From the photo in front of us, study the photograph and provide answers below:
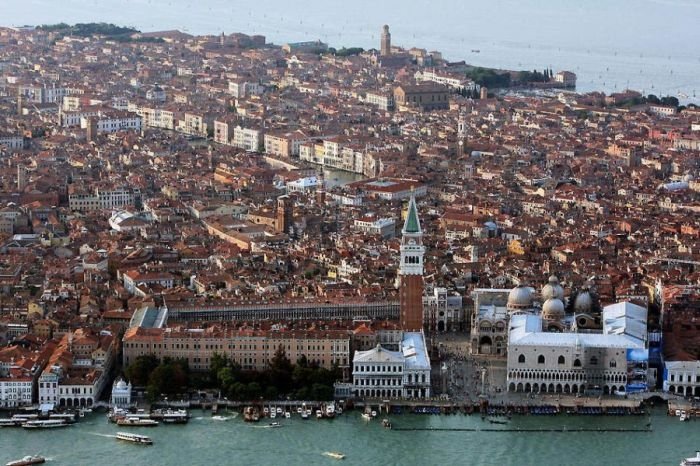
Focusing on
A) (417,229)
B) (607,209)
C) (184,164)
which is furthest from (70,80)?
(417,229)

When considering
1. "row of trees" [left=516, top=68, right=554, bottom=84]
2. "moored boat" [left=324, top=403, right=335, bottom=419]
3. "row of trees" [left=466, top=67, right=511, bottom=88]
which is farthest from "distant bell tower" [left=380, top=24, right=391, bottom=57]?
"moored boat" [left=324, top=403, right=335, bottom=419]

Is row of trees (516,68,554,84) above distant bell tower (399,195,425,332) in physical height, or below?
above

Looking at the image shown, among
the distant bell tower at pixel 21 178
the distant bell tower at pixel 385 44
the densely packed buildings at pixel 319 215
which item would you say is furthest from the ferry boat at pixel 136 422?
the distant bell tower at pixel 385 44

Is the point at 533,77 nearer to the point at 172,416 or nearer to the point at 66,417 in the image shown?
the point at 172,416

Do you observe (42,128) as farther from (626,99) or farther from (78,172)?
(626,99)

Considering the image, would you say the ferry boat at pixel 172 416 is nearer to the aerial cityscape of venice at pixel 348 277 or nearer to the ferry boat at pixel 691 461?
the aerial cityscape of venice at pixel 348 277

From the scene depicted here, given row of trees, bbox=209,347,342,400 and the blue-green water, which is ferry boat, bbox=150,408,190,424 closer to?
the blue-green water
